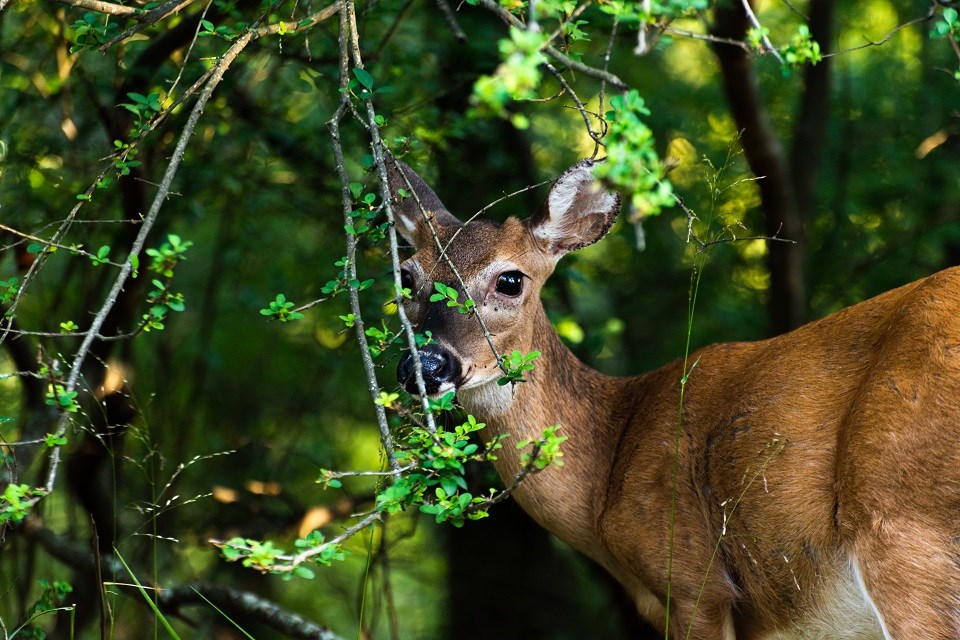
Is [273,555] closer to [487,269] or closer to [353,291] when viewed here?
[353,291]

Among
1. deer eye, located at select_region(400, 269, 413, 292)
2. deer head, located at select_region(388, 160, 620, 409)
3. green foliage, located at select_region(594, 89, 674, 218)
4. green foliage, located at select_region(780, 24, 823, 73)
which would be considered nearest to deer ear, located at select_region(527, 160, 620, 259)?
deer head, located at select_region(388, 160, 620, 409)

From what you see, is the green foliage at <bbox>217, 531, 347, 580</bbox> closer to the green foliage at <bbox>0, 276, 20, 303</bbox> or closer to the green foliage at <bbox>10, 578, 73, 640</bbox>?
the green foliage at <bbox>0, 276, 20, 303</bbox>

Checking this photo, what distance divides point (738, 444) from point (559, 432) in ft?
2.89

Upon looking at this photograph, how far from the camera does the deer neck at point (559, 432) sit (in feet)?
16.0

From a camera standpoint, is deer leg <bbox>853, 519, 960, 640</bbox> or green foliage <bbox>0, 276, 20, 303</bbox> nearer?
green foliage <bbox>0, 276, 20, 303</bbox>

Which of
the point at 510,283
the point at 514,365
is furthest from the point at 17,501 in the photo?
the point at 510,283

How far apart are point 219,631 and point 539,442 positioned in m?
4.96

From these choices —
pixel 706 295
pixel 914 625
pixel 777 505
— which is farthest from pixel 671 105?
pixel 914 625

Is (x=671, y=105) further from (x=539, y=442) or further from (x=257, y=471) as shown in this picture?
(x=539, y=442)

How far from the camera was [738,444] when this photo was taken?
172 inches

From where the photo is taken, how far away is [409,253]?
224 inches

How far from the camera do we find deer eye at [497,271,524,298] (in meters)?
4.90

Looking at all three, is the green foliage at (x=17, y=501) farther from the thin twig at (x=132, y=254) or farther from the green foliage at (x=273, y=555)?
the green foliage at (x=273, y=555)

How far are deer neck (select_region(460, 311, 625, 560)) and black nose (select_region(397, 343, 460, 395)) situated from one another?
49cm
